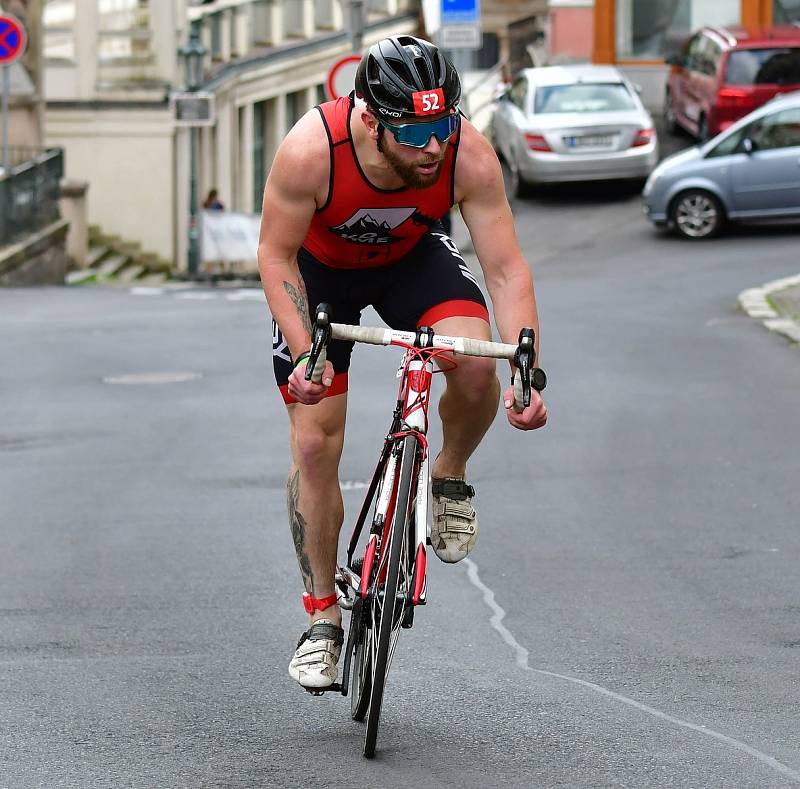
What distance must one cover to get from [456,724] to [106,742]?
101 cm

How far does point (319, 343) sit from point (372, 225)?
0.59 meters

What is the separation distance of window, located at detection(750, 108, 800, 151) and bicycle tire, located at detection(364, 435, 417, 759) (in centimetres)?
2086

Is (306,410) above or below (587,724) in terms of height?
above

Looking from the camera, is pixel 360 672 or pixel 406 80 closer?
pixel 406 80

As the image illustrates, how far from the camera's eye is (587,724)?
563 cm

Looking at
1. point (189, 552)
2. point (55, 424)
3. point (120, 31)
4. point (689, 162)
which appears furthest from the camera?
point (120, 31)

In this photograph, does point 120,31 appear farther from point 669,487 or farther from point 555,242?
point 669,487

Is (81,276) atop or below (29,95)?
below

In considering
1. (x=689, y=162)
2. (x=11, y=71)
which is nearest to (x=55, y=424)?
(x=689, y=162)

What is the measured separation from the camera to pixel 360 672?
5.55m

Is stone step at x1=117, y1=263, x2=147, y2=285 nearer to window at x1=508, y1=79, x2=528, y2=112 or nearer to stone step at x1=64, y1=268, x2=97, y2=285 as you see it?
stone step at x1=64, y1=268, x2=97, y2=285

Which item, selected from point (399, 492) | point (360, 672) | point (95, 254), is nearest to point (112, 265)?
point (95, 254)

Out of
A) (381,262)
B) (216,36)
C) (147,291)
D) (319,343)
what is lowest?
(147,291)

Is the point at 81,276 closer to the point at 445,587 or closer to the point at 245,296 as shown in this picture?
the point at 245,296
